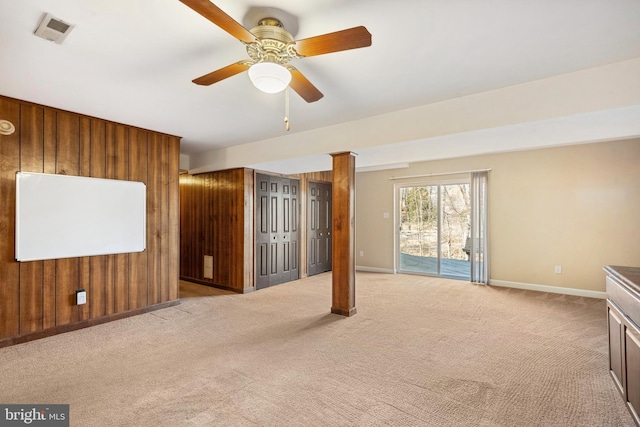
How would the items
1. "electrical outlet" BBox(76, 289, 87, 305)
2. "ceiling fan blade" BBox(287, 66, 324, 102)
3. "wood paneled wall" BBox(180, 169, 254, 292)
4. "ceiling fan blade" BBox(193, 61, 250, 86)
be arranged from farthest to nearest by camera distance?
"wood paneled wall" BBox(180, 169, 254, 292)
"electrical outlet" BBox(76, 289, 87, 305)
"ceiling fan blade" BBox(287, 66, 324, 102)
"ceiling fan blade" BBox(193, 61, 250, 86)

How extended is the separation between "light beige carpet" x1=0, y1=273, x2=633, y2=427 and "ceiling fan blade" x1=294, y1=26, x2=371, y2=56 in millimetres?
2198

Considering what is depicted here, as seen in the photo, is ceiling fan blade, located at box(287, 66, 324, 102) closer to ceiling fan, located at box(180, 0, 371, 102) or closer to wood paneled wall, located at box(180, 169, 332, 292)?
ceiling fan, located at box(180, 0, 371, 102)

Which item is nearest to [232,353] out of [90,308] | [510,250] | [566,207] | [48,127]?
[90,308]

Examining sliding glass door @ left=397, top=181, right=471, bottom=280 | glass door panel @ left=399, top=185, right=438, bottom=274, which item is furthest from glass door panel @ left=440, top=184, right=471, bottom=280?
glass door panel @ left=399, top=185, right=438, bottom=274

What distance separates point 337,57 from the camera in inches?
86.9

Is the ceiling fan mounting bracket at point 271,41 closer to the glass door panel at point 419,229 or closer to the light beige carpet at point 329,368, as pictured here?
the light beige carpet at point 329,368

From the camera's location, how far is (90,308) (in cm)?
355

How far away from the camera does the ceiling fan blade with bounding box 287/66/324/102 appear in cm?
202

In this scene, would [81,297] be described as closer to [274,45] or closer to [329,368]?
[329,368]

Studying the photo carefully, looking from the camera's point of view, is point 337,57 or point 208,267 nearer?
point 337,57

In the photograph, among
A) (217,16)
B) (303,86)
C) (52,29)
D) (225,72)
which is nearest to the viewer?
→ (217,16)

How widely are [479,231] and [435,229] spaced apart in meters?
0.94

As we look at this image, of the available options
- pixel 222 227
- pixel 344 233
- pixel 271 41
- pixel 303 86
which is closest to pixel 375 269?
pixel 344 233

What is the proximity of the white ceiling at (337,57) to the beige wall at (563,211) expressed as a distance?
175 centimetres
